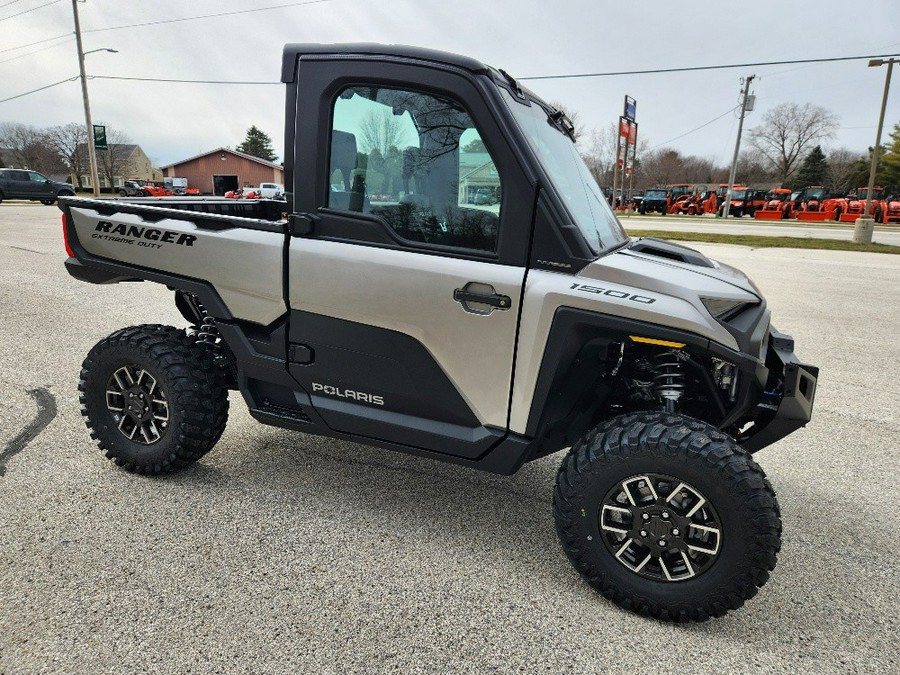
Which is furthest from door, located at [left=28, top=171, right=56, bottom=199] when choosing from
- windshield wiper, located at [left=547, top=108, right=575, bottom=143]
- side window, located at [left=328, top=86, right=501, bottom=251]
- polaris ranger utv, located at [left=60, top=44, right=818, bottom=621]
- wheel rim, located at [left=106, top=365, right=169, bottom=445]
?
windshield wiper, located at [left=547, top=108, right=575, bottom=143]

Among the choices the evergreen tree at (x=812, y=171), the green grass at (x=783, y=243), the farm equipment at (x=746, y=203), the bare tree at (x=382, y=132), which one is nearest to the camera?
the bare tree at (x=382, y=132)

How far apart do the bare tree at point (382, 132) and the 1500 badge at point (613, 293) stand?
963mm

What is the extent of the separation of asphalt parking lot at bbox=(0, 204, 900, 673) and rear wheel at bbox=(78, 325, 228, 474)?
0.19m

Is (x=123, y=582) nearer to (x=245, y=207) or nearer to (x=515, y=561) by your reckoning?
(x=515, y=561)

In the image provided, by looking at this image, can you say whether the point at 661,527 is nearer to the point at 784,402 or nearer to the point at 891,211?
the point at 784,402

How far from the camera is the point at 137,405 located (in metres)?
3.09

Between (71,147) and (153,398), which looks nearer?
(153,398)

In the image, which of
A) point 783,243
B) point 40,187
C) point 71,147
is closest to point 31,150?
point 71,147

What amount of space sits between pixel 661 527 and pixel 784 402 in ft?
2.49

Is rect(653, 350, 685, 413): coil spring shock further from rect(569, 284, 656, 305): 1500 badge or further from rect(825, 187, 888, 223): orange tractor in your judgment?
rect(825, 187, 888, 223): orange tractor

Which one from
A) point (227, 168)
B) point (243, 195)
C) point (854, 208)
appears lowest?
point (243, 195)

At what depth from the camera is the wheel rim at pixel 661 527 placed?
87.3 inches

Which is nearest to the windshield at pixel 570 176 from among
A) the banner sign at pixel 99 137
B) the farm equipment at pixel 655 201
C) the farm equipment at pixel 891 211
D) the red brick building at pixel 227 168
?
the farm equipment at pixel 891 211

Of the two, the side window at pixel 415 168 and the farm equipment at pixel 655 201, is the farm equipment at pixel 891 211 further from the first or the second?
the side window at pixel 415 168
